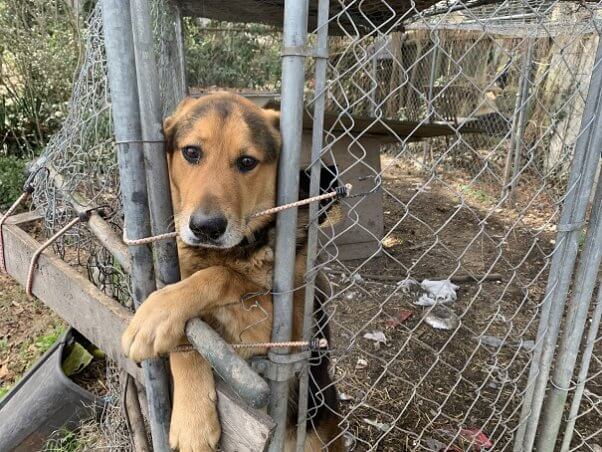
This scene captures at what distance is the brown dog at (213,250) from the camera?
1.51m

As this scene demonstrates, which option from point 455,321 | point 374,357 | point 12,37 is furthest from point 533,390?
point 12,37

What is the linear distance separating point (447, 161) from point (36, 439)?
9.10 m

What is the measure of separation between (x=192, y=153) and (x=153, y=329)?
79 cm

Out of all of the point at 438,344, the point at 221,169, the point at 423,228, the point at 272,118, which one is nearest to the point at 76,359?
the point at 221,169

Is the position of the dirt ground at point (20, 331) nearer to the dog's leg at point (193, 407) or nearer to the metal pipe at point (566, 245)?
the dog's leg at point (193, 407)

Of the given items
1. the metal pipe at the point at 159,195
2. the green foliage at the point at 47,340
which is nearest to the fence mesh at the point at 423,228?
the metal pipe at the point at 159,195

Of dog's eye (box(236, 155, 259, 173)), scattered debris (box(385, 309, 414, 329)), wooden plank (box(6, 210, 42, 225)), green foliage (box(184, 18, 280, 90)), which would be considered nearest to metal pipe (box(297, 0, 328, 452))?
dog's eye (box(236, 155, 259, 173))

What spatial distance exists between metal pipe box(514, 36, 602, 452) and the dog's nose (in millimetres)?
1359

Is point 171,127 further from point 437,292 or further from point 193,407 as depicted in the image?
point 437,292

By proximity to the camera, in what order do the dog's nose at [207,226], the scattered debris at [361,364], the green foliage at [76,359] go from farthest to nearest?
1. the scattered debris at [361,364]
2. the green foliage at [76,359]
3. the dog's nose at [207,226]

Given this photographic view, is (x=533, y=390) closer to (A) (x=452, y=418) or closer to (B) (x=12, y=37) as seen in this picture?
(A) (x=452, y=418)

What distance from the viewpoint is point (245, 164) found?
1.91m

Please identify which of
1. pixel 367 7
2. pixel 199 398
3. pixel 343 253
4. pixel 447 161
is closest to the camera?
pixel 199 398

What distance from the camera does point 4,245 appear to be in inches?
81.0
